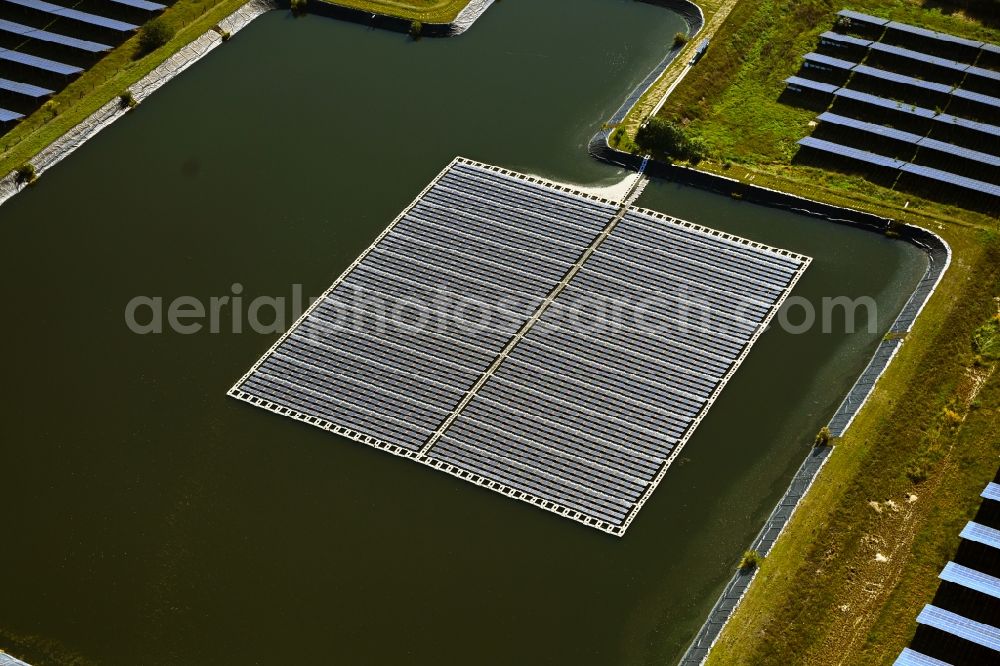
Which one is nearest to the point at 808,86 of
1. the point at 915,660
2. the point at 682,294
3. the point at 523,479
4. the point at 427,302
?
the point at 682,294

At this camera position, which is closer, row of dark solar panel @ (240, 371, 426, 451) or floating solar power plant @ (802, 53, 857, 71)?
row of dark solar panel @ (240, 371, 426, 451)

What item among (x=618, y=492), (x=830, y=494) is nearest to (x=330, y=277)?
(x=618, y=492)

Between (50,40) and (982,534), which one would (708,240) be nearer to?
(982,534)

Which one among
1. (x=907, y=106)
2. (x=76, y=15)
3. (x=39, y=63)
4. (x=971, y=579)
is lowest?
(x=971, y=579)

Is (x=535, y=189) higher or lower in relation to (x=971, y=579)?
higher

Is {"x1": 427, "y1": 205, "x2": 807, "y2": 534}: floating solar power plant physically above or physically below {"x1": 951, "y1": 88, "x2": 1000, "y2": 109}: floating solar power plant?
below

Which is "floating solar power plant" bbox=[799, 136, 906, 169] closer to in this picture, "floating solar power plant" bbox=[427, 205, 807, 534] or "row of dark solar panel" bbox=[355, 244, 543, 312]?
"floating solar power plant" bbox=[427, 205, 807, 534]

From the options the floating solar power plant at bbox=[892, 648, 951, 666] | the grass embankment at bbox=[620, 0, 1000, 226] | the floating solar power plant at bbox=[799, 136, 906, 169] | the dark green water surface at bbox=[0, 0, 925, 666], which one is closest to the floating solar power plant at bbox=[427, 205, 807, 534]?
the dark green water surface at bbox=[0, 0, 925, 666]
